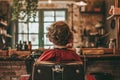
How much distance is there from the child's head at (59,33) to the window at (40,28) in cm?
578

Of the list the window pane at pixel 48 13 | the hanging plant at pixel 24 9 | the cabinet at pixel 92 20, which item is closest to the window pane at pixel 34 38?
the window pane at pixel 48 13

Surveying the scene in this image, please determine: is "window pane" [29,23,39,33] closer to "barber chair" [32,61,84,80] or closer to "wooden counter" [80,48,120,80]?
"wooden counter" [80,48,120,80]

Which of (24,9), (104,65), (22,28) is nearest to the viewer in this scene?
(104,65)

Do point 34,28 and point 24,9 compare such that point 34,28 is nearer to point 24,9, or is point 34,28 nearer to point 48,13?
point 48,13

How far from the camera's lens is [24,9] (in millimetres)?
5656

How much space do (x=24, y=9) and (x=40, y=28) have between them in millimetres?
2712

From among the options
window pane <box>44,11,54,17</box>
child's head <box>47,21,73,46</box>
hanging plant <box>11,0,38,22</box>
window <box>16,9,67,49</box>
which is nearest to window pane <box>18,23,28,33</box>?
window <box>16,9,67,49</box>

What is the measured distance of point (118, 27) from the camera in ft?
18.4

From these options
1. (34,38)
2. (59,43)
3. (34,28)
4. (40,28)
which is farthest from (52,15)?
(59,43)

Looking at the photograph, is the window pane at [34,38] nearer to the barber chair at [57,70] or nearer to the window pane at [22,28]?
the window pane at [22,28]

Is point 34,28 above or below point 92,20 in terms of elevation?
below

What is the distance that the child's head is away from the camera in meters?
2.36

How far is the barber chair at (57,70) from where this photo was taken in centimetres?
234

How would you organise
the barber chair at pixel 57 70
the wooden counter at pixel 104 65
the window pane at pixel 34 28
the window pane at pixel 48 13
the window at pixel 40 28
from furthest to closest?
the window pane at pixel 48 13 < the window pane at pixel 34 28 < the window at pixel 40 28 < the wooden counter at pixel 104 65 < the barber chair at pixel 57 70
